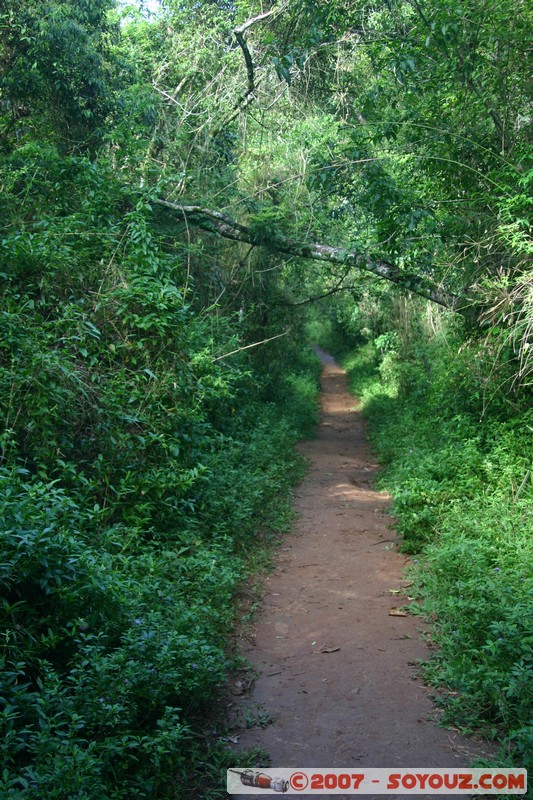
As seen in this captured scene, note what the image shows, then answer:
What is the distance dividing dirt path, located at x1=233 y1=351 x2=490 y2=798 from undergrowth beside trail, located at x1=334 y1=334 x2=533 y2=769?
246mm

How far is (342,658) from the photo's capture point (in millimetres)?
5176

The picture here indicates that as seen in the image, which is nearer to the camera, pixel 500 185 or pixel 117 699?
pixel 117 699

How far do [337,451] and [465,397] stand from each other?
416cm

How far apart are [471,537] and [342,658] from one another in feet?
6.82

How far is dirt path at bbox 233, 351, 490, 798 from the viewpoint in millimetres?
3992

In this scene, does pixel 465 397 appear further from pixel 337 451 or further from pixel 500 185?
pixel 337 451

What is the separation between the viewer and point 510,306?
25.1ft

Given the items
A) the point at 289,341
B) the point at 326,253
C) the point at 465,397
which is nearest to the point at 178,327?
the point at 326,253

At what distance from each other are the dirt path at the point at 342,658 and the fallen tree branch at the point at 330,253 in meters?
2.91

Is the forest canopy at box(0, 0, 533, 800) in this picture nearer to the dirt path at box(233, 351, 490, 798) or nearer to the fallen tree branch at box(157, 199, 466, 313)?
the fallen tree branch at box(157, 199, 466, 313)
